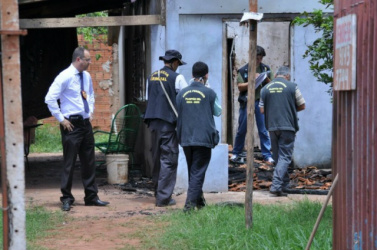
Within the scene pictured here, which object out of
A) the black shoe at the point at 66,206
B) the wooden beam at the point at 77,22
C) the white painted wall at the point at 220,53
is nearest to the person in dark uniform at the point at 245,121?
the white painted wall at the point at 220,53

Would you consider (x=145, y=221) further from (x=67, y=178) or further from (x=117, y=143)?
(x=117, y=143)

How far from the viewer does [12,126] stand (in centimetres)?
470

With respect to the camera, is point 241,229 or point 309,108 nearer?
point 241,229

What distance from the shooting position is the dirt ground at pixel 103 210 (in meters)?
8.16

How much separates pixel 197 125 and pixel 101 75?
12.4 m

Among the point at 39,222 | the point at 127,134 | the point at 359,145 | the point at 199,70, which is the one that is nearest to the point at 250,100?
the point at 199,70

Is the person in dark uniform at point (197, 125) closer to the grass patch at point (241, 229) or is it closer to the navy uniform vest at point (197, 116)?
the navy uniform vest at point (197, 116)

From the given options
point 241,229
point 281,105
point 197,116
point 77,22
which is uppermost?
point 77,22

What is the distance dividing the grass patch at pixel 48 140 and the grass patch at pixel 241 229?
961 centimetres

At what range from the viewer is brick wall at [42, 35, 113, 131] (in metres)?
21.3

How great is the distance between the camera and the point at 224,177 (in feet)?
36.8

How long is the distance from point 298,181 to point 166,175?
2.52m

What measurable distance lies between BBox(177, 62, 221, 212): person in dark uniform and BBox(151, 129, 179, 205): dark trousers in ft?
2.11

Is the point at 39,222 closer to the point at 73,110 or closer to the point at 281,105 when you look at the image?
the point at 73,110
